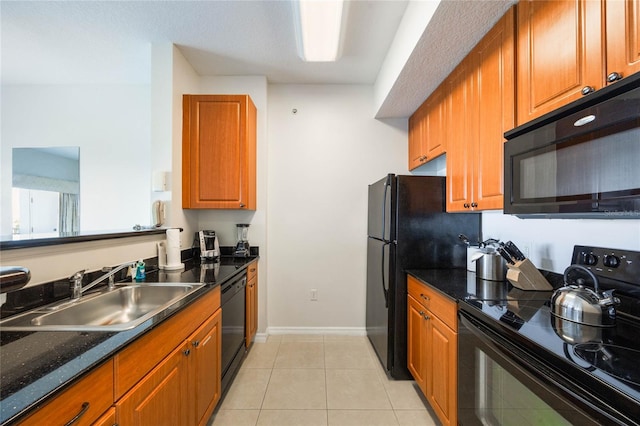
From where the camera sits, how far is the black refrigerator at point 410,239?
206 cm

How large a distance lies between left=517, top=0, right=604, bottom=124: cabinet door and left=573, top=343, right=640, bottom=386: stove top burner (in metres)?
0.91

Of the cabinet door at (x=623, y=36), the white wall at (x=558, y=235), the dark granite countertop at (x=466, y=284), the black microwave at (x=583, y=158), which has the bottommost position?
the dark granite countertop at (x=466, y=284)

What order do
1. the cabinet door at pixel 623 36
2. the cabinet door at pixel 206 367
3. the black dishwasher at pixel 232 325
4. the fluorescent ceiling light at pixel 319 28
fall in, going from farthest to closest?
the black dishwasher at pixel 232 325
the fluorescent ceiling light at pixel 319 28
the cabinet door at pixel 206 367
the cabinet door at pixel 623 36

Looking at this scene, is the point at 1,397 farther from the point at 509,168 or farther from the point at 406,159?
the point at 406,159

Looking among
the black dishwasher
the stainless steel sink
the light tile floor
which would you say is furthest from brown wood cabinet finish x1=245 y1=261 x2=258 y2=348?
the stainless steel sink

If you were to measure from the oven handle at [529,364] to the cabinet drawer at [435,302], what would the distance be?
11cm

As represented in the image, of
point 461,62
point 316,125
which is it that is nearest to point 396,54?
point 461,62

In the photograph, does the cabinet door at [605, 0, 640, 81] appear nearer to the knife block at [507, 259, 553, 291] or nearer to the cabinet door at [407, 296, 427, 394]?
the knife block at [507, 259, 553, 291]

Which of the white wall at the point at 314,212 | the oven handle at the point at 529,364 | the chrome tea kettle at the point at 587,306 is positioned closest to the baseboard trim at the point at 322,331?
the white wall at the point at 314,212

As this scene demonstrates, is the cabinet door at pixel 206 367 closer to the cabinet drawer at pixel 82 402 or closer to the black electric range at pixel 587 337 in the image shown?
the cabinet drawer at pixel 82 402

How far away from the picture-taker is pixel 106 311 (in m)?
1.41

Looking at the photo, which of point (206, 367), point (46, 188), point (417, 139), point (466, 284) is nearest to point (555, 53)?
point (466, 284)

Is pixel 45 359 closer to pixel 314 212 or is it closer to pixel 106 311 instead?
pixel 106 311

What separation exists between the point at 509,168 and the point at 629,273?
61cm
